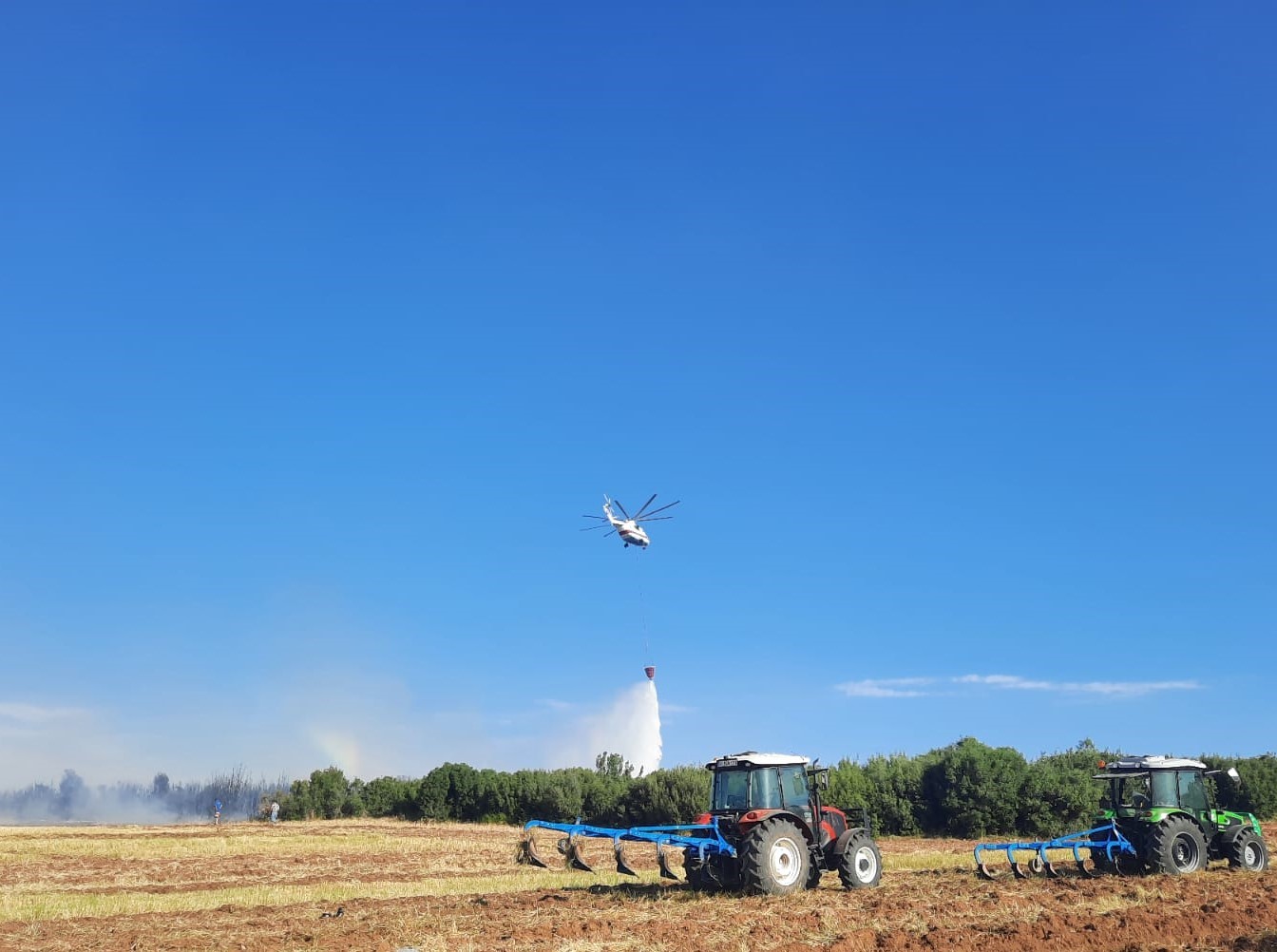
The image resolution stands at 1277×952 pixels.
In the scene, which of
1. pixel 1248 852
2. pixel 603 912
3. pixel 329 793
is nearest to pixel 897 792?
pixel 1248 852

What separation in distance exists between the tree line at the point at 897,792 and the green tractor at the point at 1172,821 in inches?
639

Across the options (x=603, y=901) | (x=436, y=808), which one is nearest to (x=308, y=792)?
(x=436, y=808)

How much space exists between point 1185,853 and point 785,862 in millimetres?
8712

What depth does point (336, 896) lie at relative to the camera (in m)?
21.0

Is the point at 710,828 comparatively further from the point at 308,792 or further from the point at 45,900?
the point at 308,792

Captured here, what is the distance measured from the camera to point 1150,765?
20859mm

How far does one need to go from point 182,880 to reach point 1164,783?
74.8 feet

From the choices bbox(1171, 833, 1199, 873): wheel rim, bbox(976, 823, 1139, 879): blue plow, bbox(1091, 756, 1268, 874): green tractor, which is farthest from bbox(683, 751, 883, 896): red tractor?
bbox(1171, 833, 1199, 873): wheel rim

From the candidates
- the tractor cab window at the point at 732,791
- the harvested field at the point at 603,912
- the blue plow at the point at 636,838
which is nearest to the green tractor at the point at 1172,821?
the harvested field at the point at 603,912

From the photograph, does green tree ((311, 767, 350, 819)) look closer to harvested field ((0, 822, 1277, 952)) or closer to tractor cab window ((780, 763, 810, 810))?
harvested field ((0, 822, 1277, 952))

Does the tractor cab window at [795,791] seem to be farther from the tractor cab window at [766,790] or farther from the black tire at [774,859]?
the black tire at [774,859]

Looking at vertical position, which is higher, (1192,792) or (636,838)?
(1192,792)

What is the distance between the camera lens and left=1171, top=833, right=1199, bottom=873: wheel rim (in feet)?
65.4

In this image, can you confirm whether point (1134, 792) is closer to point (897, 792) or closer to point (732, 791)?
point (732, 791)
